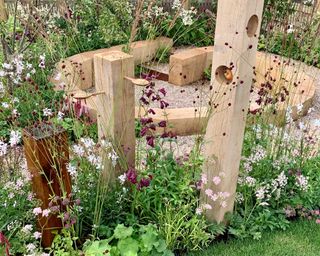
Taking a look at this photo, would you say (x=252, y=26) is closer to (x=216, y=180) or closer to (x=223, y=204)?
(x=216, y=180)

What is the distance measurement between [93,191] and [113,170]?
0.17 metres

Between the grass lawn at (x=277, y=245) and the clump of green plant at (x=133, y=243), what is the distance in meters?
0.30

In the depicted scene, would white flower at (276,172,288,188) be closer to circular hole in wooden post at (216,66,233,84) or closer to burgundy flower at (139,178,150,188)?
circular hole in wooden post at (216,66,233,84)

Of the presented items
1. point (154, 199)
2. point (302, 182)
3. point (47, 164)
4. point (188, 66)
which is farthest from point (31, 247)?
point (188, 66)

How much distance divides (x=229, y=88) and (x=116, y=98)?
25.3 inches

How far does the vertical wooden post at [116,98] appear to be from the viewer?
8.45ft

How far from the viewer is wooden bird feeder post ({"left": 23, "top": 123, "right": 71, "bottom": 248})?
2.49 meters

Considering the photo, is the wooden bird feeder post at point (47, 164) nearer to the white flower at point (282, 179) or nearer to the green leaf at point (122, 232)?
the green leaf at point (122, 232)

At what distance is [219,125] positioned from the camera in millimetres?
2701

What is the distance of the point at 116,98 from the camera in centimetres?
264

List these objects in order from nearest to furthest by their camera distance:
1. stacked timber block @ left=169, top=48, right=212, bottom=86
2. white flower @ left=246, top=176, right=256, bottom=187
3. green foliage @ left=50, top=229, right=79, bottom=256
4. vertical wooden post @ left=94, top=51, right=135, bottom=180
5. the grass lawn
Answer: green foliage @ left=50, top=229, right=79, bottom=256 < vertical wooden post @ left=94, top=51, right=135, bottom=180 < the grass lawn < white flower @ left=246, top=176, right=256, bottom=187 < stacked timber block @ left=169, top=48, right=212, bottom=86

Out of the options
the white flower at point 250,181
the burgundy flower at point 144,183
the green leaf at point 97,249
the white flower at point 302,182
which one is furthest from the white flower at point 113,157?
the white flower at point 302,182

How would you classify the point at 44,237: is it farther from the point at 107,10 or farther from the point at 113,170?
the point at 107,10

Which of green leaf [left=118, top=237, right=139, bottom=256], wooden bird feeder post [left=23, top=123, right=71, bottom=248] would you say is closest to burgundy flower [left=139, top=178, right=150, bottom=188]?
green leaf [left=118, top=237, right=139, bottom=256]
